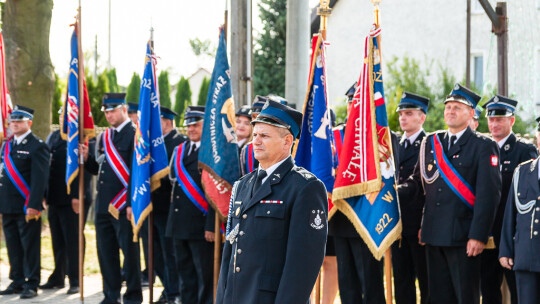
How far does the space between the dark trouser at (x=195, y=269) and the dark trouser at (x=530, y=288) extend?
3032 millimetres

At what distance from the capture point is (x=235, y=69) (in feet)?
31.7

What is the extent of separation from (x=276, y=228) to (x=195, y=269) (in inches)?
158

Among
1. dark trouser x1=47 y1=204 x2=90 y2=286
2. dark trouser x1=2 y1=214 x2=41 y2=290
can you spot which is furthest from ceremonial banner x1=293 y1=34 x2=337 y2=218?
dark trouser x1=2 y1=214 x2=41 y2=290

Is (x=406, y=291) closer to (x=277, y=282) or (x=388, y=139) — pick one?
(x=388, y=139)

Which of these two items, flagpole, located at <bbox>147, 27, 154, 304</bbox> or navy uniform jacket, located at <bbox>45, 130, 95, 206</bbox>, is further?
navy uniform jacket, located at <bbox>45, 130, 95, 206</bbox>

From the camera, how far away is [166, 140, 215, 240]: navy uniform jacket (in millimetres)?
7855

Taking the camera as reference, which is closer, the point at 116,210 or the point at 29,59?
the point at 116,210

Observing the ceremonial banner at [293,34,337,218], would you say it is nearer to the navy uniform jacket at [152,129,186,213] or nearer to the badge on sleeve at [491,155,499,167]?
the badge on sleeve at [491,155,499,167]

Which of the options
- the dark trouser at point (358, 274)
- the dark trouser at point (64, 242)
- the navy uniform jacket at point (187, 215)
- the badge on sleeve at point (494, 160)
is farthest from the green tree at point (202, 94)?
the badge on sleeve at point (494, 160)

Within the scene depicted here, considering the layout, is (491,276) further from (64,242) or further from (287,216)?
(64,242)

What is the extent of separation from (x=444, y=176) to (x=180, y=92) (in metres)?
22.6

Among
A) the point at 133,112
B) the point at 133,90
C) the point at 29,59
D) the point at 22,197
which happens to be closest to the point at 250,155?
the point at 133,112

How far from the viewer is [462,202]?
6.55 m

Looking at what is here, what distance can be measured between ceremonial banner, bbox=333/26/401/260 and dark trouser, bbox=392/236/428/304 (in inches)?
28.7
